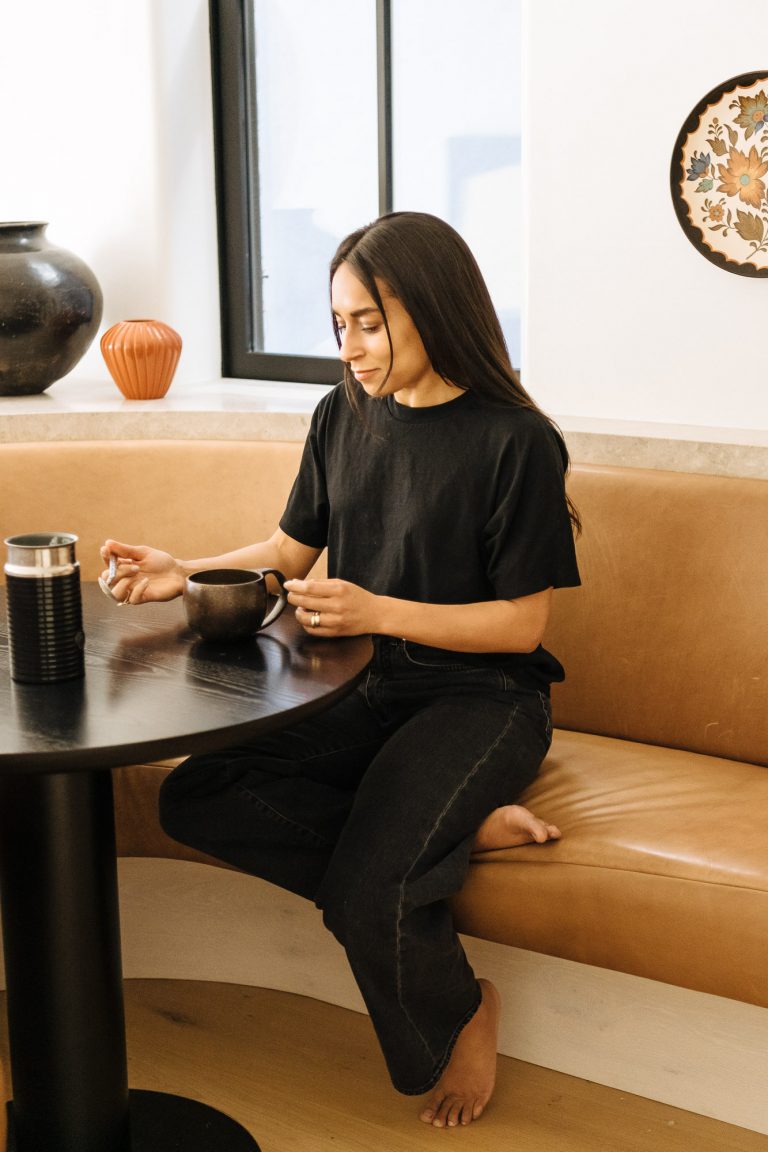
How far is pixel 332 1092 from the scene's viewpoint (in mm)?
1930

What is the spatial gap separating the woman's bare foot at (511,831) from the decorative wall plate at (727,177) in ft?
3.71

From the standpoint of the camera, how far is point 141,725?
1335 millimetres

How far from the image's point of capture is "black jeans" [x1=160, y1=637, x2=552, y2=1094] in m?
1.66

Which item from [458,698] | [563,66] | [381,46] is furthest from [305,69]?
[458,698]

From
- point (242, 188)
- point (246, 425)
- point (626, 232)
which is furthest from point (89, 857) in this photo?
point (242, 188)

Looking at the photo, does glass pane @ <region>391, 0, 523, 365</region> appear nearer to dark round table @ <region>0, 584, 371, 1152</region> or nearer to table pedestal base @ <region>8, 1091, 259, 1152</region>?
dark round table @ <region>0, 584, 371, 1152</region>

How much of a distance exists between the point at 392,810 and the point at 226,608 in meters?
0.35

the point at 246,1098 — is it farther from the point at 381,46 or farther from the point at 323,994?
the point at 381,46

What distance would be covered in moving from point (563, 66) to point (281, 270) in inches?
42.3

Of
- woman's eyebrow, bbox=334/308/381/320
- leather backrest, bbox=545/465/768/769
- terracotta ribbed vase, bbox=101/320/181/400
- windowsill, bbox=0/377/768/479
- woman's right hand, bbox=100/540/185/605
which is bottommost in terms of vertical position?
leather backrest, bbox=545/465/768/769

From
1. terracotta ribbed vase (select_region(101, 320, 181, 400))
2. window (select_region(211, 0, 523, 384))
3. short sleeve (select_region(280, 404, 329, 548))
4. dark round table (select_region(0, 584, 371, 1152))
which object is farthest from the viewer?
window (select_region(211, 0, 523, 384))

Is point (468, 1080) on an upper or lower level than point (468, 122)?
lower

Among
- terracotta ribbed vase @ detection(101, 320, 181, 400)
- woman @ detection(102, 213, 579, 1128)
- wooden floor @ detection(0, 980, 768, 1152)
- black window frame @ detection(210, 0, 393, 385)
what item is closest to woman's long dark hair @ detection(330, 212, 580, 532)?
woman @ detection(102, 213, 579, 1128)

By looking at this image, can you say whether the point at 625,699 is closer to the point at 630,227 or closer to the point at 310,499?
the point at 310,499
